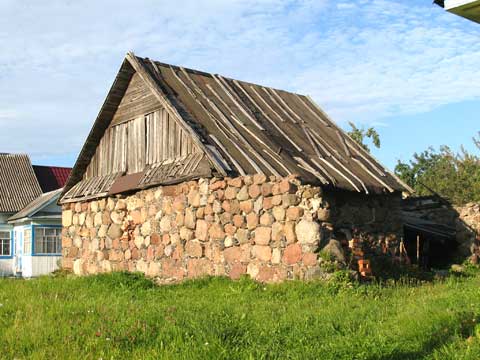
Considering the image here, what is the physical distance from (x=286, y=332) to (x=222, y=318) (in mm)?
827

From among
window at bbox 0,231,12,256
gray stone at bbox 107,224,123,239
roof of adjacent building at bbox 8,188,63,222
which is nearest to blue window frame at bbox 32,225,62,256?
roof of adjacent building at bbox 8,188,63,222

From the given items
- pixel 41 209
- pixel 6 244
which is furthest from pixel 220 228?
pixel 6 244

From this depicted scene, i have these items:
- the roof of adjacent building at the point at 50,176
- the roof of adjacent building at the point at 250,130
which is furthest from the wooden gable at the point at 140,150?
the roof of adjacent building at the point at 50,176

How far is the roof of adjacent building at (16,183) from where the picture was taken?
2988 cm

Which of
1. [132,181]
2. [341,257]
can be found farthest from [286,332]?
[132,181]

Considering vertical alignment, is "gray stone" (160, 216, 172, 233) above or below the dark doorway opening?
above

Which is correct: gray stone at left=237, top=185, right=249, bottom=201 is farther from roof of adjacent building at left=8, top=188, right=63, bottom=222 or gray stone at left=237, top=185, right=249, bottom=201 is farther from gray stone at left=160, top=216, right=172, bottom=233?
roof of adjacent building at left=8, top=188, right=63, bottom=222

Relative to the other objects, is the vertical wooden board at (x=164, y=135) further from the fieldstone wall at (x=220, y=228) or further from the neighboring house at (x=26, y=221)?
the neighboring house at (x=26, y=221)

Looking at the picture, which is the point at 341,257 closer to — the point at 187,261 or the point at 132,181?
the point at 187,261

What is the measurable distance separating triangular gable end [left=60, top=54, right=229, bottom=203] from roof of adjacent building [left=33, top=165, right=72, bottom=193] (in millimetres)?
17208

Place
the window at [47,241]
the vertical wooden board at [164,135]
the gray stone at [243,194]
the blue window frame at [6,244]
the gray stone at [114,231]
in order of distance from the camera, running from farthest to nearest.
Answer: the blue window frame at [6,244] → the window at [47,241] → the gray stone at [114,231] → the vertical wooden board at [164,135] → the gray stone at [243,194]

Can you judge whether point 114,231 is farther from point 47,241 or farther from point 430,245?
point 47,241

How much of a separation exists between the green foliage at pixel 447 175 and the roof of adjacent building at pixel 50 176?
19549 mm

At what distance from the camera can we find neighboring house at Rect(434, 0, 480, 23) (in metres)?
4.23
